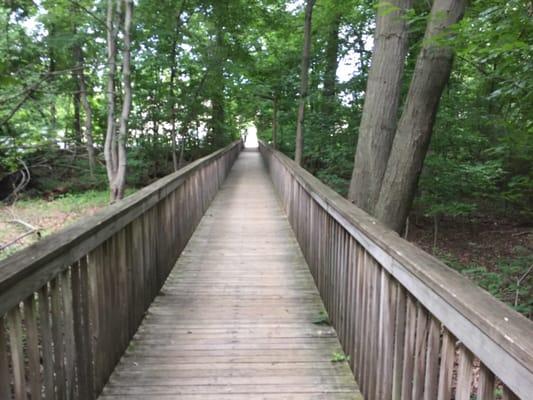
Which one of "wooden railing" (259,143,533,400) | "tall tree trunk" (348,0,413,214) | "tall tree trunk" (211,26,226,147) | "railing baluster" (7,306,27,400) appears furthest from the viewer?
"tall tree trunk" (211,26,226,147)

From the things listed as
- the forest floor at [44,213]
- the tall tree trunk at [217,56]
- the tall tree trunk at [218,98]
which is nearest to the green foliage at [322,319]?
the forest floor at [44,213]

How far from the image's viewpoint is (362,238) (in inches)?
98.7

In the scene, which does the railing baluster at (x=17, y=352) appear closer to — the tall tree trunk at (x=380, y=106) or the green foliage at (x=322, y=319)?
the green foliage at (x=322, y=319)

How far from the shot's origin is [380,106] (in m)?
5.45

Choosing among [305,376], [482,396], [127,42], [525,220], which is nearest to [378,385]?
[305,376]

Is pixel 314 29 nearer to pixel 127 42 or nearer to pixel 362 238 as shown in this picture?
pixel 127 42

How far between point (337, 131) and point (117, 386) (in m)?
10.5

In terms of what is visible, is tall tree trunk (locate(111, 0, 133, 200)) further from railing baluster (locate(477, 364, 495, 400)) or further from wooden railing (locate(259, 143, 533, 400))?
railing baluster (locate(477, 364, 495, 400))

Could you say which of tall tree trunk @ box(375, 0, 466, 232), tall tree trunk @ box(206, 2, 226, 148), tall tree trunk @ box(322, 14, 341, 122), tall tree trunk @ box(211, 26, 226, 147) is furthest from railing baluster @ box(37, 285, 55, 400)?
tall tree trunk @ box(211, 26, 226, 147)

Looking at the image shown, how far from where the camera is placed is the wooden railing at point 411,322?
1.15 metres

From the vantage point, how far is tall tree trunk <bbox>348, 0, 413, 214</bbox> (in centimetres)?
534

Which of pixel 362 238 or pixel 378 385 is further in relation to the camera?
pixel 362 238

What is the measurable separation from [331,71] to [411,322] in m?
12.6

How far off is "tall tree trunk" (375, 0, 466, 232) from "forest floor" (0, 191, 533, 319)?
95.9 inches
